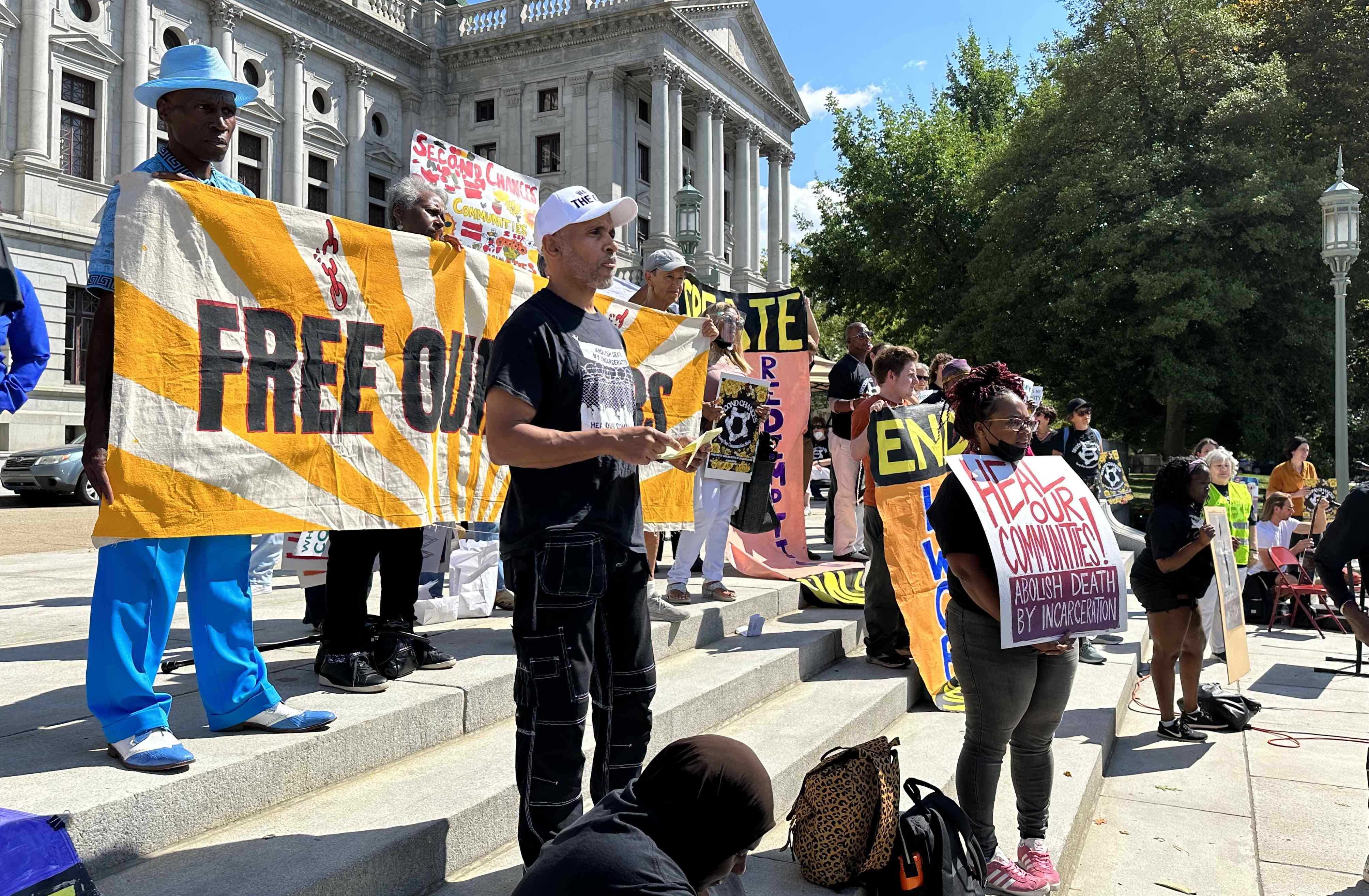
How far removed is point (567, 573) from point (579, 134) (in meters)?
43.0

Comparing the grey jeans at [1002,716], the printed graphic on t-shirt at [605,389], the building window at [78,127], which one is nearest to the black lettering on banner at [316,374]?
the printed graphic on t-shirt at [605,389]

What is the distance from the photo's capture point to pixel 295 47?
117ft

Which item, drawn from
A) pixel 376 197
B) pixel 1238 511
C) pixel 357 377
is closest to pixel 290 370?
pixel 357 377

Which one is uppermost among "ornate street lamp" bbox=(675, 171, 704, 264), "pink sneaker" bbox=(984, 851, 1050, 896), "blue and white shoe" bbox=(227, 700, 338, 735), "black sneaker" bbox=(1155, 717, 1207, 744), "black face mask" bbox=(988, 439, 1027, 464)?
"ornate street lamp" bbox=(675, 171, 704, 264)

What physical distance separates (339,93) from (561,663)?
40.9 m

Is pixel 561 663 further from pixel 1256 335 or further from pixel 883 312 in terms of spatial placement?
pixel 883 312

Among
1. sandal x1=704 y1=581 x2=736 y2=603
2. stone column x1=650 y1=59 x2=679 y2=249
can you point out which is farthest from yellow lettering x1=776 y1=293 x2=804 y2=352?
stone column x1=650 y1=59 x2=679 y2=249

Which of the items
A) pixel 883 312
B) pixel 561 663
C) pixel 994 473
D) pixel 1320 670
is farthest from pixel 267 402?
pixel 883 312

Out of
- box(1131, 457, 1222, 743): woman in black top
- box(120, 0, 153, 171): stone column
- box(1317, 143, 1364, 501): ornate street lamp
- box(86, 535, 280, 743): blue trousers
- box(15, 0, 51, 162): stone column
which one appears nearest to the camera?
box(86, 535, 280, 743): blue trousers

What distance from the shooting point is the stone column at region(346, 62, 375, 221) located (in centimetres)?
3853

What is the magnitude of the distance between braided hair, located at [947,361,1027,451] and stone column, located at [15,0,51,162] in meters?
30.8

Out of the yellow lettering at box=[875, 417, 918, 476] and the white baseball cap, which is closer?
the white baseball cap

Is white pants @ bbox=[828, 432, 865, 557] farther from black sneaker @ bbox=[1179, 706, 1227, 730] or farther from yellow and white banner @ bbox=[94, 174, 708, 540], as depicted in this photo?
yellow and white banner @ bbox=[94, 174, 708, 540]

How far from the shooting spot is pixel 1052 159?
83.1 feet
